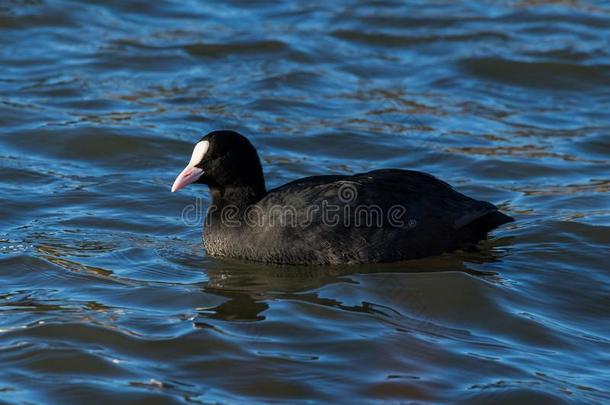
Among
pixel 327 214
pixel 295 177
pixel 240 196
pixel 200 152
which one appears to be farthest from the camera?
pixel 295 177

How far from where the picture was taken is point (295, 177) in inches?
336

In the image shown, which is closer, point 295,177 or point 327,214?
point 327,214

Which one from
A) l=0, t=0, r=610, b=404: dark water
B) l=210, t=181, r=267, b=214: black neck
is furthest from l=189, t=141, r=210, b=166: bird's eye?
l=0, t=0, r=610, b=404: dark water

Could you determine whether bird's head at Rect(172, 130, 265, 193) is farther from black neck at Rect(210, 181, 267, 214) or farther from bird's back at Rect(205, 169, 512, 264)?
bird's back at Rect(205, 169, 512, 264)

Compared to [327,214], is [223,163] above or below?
above

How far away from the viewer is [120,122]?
9469 mm

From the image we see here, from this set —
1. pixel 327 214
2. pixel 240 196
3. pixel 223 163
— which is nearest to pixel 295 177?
pixel 240 196

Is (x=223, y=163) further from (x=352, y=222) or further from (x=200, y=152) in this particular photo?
(x=352, y=222)

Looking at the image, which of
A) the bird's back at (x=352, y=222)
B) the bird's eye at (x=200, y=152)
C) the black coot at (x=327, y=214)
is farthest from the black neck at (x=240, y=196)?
the bird's eye at (x=200, y=152)

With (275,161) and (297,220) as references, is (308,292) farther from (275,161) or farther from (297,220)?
(275,161)

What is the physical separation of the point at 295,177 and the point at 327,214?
213 cm

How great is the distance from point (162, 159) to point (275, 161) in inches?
35.8

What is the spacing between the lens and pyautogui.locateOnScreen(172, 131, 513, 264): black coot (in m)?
6.46

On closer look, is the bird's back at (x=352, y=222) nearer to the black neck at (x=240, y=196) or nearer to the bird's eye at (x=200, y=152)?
the black neck at (x=240, y=196)
